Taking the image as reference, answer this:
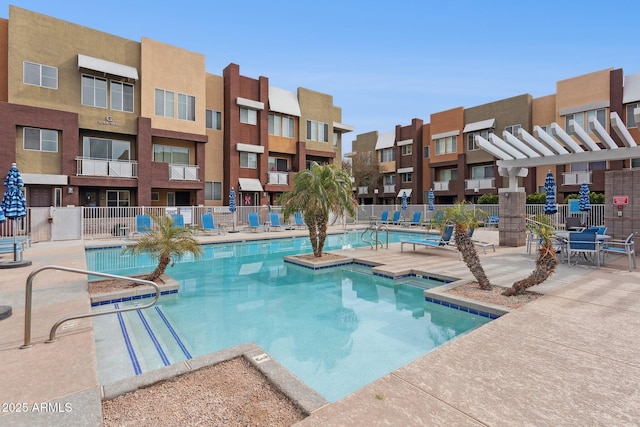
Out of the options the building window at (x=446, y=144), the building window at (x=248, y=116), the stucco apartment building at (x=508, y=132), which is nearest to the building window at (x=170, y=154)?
the building window at (x=248, y=116)

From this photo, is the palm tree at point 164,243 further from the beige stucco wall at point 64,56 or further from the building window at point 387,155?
the building window at point 387,155

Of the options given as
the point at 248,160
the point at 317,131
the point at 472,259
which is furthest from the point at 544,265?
the point at 317,131

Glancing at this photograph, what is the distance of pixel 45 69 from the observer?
18.5m

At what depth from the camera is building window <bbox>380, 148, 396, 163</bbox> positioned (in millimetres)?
41156

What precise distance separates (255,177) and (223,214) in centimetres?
499

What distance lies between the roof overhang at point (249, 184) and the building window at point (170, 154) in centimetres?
413

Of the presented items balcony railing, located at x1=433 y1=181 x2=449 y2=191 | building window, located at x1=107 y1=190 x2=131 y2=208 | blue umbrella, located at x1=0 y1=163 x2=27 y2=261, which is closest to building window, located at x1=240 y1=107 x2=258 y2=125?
building window, located at x1=107 y1=190 x2=131 y2=208

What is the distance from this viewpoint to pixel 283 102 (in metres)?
28.1

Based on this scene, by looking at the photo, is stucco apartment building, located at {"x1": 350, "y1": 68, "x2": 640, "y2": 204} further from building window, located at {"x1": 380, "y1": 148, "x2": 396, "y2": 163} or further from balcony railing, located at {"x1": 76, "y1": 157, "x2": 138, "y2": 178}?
balcony railing, located at {"x1": 76, "y1": 157, "x2": 138, "y2": 178}

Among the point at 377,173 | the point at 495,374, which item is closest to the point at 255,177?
the point at 377,173

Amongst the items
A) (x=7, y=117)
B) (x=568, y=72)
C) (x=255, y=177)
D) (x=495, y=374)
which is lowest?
(x=495, y=374)

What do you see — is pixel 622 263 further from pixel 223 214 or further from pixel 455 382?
pixel 223 214

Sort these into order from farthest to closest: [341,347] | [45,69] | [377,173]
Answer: [377,173] < [45,69] < [341,347]

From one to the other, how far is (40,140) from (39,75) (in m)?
3.55
